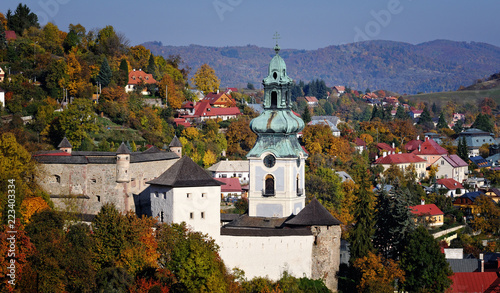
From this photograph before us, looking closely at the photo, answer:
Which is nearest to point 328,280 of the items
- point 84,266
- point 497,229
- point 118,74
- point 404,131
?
point 84,266

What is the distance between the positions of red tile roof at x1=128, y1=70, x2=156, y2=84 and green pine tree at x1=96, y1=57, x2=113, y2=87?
6433 millimetres

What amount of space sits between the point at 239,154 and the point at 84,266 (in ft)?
170

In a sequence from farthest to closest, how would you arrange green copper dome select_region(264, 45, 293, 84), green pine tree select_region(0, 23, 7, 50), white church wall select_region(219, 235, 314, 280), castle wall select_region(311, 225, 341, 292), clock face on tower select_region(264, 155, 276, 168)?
1. green pine tree select_region(0, 23, 7, 50)
2. green copper dome select_region(264, 45, 293, 84)
3. clock face on tower select_region(264, 155, 276, 168)
4. castle wall select_region(311, 225, 341, 292)
5. white church wall select_region(219, 235, 314, 280)

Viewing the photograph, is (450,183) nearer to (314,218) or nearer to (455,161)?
(455,161)

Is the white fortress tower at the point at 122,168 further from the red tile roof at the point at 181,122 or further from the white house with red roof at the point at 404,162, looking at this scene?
the white house with red roof at the point at 404,162

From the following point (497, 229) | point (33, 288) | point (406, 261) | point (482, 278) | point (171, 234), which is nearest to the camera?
point (33, 288)

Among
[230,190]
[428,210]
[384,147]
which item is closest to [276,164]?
[230,190]

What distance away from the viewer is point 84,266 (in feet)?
135

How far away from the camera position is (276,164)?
5184 centimetres

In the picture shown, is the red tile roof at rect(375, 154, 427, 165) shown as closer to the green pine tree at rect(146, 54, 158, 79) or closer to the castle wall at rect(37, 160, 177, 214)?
the green pine tree at rect(146, 54, 158, 79)

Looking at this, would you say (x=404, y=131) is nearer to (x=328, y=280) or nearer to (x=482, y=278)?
(x=482, y=278)

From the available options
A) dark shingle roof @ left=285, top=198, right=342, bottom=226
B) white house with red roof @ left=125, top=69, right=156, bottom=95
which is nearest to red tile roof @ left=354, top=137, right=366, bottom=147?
white house with red roof @ left=125, top=69, right=156, bottom=95

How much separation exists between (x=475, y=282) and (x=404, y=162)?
5255 cm

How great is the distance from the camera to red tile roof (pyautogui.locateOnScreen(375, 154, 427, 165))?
337ft
